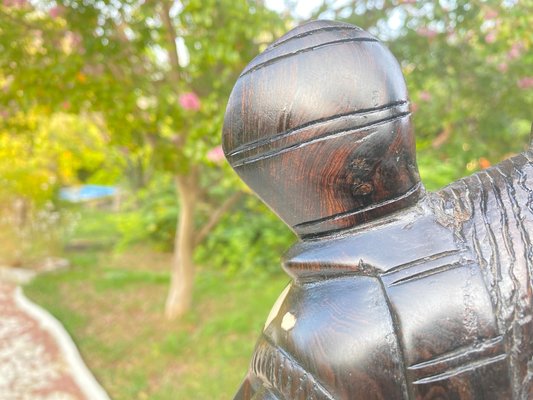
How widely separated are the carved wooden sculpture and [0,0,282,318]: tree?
2.25 m

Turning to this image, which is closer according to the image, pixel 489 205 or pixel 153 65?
pixel 489 205

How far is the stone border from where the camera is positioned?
13.9 feet

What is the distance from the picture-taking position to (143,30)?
3.49 m

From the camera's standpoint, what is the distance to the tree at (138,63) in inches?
127

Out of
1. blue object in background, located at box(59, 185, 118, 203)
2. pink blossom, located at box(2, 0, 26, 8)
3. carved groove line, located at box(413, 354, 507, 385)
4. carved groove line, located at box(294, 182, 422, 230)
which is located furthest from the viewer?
blue object in background, located at box(59, 185, 118, 203)

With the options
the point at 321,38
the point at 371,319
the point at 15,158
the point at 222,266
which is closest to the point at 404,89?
the point at 321,38

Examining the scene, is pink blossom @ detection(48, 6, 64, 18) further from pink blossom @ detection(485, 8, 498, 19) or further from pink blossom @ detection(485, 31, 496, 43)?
pink blossom @ detection(485, 31, 496, 43)

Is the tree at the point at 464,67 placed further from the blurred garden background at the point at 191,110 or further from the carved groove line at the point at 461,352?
the carved groove line at the point at 461,352

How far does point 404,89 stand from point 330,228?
0.88 feet

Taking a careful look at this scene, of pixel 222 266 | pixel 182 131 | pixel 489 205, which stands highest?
pixel 182 131

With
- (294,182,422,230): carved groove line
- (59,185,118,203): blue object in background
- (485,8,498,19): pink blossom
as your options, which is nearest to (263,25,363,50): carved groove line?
(294,182,422,230): carved groove line

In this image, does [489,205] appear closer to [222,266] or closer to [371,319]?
[371,319]

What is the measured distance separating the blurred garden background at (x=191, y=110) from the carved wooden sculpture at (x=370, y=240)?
226 centimetres

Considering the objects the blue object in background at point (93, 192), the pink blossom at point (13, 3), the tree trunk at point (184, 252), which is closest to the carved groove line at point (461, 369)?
the pink blossom at point (13, 3)
